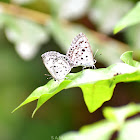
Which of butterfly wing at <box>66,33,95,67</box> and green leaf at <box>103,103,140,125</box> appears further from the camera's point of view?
green leaf at <box>103,103,140,125</box>

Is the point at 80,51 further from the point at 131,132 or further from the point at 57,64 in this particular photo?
the point at 131,132

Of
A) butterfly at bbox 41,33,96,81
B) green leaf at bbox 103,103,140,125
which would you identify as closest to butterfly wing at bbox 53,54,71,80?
butterfly at bbox 41,33,96,81

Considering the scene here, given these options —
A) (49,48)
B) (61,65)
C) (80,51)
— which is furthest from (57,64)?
(49,48)

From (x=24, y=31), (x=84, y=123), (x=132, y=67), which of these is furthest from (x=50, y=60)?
(x=84, y=123)

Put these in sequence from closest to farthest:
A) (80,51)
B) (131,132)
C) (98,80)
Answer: (98,80) → (80,51) → (131,132)

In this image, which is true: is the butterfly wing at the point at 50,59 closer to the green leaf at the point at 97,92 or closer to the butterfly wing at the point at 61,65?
the butterfly wing at the point at 61,65

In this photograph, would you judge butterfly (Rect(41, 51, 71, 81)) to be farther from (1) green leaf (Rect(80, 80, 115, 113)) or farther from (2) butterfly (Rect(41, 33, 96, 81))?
(1) green leaf (Rect(80, 80, 115, 113))

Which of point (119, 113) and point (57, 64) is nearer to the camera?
point (57, 64)
